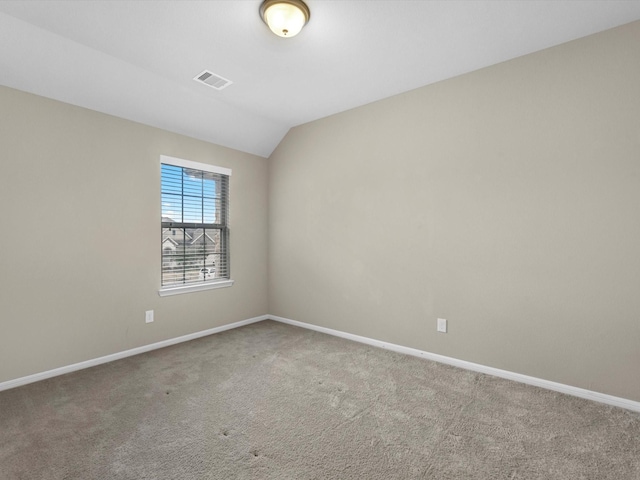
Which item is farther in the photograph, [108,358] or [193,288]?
[193,288]

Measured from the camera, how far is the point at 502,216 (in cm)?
278

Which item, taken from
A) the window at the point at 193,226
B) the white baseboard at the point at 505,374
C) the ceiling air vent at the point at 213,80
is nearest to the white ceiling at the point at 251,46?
the ceiling air vent at the point at 213,80

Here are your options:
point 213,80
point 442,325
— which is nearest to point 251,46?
point 213,80

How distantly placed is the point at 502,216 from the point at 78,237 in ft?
12.6

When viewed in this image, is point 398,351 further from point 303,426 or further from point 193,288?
point 193,288

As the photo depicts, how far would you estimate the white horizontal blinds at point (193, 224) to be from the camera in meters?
3.66

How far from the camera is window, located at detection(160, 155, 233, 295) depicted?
3.65m

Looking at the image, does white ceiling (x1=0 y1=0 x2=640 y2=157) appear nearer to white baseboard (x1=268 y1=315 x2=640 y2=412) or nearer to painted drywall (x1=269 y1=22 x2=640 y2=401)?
painted drywall (x1=269 y1=22 x2=640 y2=401)

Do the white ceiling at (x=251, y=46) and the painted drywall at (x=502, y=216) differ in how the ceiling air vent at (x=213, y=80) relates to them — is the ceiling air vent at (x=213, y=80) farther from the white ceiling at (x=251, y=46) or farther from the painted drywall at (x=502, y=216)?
the painted drywall at (x=502, y=216)

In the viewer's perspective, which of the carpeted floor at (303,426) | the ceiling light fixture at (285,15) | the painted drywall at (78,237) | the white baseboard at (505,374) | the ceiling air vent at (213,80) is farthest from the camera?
the ceiling air vent at (213,80)

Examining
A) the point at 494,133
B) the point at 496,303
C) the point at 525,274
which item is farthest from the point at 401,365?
the point at 494,133

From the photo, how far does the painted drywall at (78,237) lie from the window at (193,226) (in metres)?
0.13

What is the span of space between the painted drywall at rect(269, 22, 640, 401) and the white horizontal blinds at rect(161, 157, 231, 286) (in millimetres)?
1325

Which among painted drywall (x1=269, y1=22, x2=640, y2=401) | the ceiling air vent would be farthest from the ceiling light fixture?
painted drywall (x1=269, y1=22, x2=640, y2=401)
